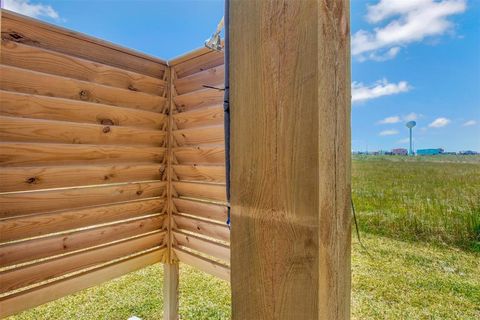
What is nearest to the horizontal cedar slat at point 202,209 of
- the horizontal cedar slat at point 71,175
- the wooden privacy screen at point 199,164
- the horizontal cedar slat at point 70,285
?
the wooden privacy screen at point 199,164

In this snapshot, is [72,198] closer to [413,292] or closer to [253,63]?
[253,63]

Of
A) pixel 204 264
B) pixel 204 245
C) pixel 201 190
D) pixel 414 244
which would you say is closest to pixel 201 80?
pixel 201 190

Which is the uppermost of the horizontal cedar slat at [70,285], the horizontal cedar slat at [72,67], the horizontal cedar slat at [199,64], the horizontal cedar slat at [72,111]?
the horizontal cedar slat at [199,64]

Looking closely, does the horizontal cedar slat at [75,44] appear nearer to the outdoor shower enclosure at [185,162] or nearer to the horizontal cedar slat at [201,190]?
the outdoor shower enclosure at [185,162]

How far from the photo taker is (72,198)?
5.02 feet

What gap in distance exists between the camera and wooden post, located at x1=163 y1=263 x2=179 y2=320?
1.91 meters

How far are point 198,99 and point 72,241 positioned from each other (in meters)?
1.18

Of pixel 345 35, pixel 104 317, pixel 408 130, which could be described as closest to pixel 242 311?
pixel 345 35

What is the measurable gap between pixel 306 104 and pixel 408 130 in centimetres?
149

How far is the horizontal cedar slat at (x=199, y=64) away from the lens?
1.67 metres

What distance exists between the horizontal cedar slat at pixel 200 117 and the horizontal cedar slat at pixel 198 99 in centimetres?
4

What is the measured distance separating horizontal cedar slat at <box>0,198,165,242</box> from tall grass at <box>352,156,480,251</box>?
4.59 ft

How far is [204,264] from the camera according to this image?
1.79 meters

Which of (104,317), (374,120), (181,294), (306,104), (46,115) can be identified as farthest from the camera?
(181,294)
